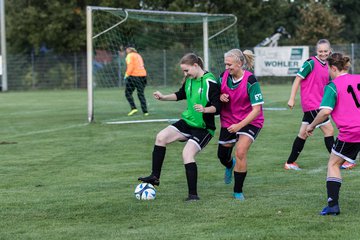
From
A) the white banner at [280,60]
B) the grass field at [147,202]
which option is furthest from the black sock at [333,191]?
the white banner at [280,60]

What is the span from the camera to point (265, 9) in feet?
156

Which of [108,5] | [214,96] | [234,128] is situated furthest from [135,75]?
[108,5]

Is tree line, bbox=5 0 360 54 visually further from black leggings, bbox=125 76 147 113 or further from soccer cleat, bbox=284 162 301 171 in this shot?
soccer cleat, bbox=284 162 301 171

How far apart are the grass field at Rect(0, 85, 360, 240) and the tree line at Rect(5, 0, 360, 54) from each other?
2995 centimetres

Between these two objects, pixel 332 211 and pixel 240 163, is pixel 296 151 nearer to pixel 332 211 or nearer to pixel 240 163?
pixel 240 163

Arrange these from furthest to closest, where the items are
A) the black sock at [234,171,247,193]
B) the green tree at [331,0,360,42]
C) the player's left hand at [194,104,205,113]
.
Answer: the green tree at [331,0,360,42] < the black sock at [234,171,247,193] < the player's left hand at [194,104,205,113]

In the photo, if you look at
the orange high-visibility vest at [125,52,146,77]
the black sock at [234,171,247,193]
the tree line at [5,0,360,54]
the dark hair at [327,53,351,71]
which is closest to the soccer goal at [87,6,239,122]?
the orange high-visibility vest at [125,52,146,77]

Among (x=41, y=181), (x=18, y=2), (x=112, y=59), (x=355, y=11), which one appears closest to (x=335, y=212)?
(x=41, y=181)

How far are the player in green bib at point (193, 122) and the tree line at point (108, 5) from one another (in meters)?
35.3

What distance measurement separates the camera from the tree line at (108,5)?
43.9 metres

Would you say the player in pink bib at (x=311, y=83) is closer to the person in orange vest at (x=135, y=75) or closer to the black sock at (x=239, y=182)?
the black sock at (x=239, y=182)

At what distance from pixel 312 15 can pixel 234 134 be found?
41.1m

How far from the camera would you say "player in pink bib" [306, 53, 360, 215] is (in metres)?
6.62

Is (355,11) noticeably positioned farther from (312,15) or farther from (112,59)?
(112,59)
